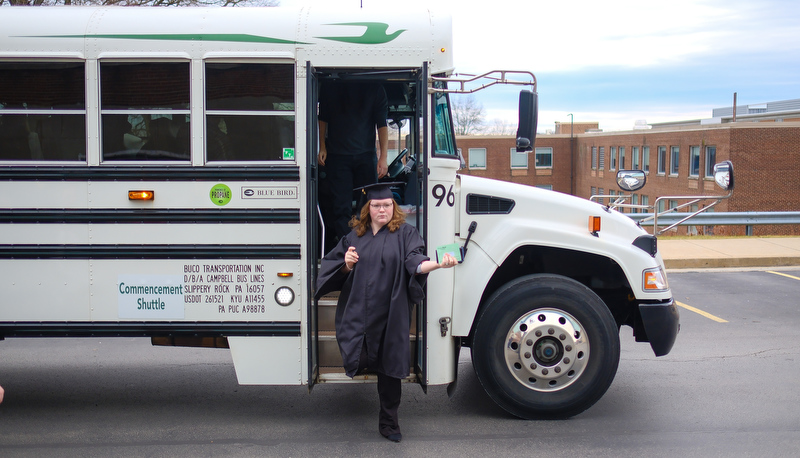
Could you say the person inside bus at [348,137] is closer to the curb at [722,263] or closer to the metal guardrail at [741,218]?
the curb at [722,263]

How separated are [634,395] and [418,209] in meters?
2.37

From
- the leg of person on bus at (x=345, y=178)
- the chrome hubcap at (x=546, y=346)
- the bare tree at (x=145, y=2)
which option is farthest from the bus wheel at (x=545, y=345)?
the bare tree at (x=145, y=2)

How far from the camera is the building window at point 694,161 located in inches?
1687

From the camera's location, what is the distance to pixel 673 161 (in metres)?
46.2

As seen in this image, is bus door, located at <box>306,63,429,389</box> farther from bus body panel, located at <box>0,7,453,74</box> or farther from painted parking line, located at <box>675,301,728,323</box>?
painted parking line, located at <box>675,301,728,323</box>

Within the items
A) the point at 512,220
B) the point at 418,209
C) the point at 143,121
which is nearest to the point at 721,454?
the point at 512,220

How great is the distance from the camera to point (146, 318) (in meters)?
4.84

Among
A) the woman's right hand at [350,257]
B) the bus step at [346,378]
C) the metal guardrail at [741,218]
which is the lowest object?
the bus step at [346,378]

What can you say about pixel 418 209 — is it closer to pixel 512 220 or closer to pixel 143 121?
pixel 512 220

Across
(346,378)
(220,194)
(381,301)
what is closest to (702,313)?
(346,378)

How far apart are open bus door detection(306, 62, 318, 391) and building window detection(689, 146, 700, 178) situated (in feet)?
137

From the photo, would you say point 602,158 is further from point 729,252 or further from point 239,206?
point 239,206

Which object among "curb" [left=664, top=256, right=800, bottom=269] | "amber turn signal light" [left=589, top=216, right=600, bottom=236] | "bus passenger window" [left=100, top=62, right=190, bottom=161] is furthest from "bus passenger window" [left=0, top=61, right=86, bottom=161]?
"curb" [left=664, top=256, right=800, bottom=269]

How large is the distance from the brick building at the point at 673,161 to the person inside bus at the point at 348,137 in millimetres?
19434
